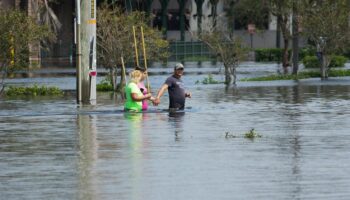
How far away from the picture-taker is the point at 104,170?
51.4ft

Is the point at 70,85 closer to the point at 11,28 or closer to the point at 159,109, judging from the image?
the point at 11,28

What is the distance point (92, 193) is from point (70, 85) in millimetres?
29117

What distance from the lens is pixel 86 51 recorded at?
98.6ft

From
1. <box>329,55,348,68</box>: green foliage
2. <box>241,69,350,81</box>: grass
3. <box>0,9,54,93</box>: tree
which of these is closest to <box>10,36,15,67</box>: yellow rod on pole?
<box>0,9,54,93</box>: tree

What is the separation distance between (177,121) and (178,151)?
616 centimetres

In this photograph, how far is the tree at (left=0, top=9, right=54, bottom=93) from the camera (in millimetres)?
32000

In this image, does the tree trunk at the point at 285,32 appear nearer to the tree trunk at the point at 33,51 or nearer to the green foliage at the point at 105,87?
the tree trunk at the point at 33,51

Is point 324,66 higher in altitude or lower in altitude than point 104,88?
higher

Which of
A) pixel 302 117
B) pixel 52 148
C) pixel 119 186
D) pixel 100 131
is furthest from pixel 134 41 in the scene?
pixel 119 186

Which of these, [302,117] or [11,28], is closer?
[302,117]

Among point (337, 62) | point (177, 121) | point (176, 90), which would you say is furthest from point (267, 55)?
point (177, 121)

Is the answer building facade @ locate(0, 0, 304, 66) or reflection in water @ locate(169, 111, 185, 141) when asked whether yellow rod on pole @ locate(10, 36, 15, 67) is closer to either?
reflection in water @ locate(169, 111, 185, 141)

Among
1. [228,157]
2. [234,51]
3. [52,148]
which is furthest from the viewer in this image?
[234,51]

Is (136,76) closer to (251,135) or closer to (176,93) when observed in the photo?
(176,93)
